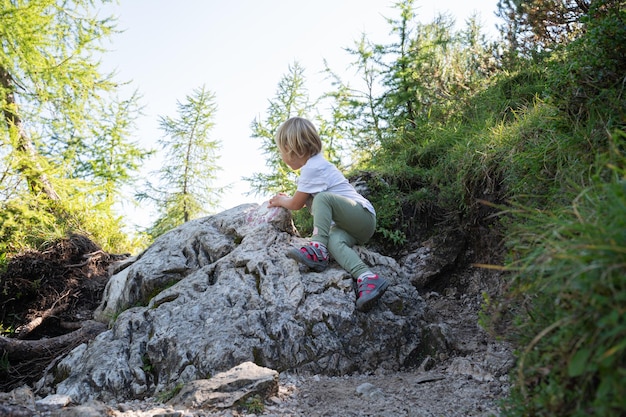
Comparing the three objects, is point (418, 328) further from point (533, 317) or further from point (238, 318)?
point (533, 317)

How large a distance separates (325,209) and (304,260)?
55 cm

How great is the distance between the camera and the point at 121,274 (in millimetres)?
5723

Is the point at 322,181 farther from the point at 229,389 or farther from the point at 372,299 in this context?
the point at 229,389

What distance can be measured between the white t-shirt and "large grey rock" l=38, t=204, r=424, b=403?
25.8 inches

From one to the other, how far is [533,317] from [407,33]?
834 centimetres

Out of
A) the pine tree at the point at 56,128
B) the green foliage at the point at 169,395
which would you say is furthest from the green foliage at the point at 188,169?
the green foliage at the point at 169,395

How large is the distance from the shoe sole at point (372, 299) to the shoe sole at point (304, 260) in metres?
0.60

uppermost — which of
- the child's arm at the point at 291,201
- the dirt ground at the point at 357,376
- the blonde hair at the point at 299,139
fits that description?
the blonde hair at the point at 299,139

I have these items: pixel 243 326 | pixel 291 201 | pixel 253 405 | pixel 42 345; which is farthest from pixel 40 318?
pixel 253 405

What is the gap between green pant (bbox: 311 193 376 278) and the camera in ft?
15.3

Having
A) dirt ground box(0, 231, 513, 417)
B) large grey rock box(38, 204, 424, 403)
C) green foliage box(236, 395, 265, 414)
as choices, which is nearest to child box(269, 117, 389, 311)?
large grey rock box(38, 204, 424, 403)

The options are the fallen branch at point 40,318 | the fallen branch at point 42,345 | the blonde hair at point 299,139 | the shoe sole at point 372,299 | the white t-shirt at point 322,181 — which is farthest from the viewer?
the fallen branch at point 40,318

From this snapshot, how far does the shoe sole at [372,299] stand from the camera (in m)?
4.28

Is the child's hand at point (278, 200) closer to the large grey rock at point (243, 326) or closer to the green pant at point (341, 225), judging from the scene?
the large grey rock at point (243, 326)
